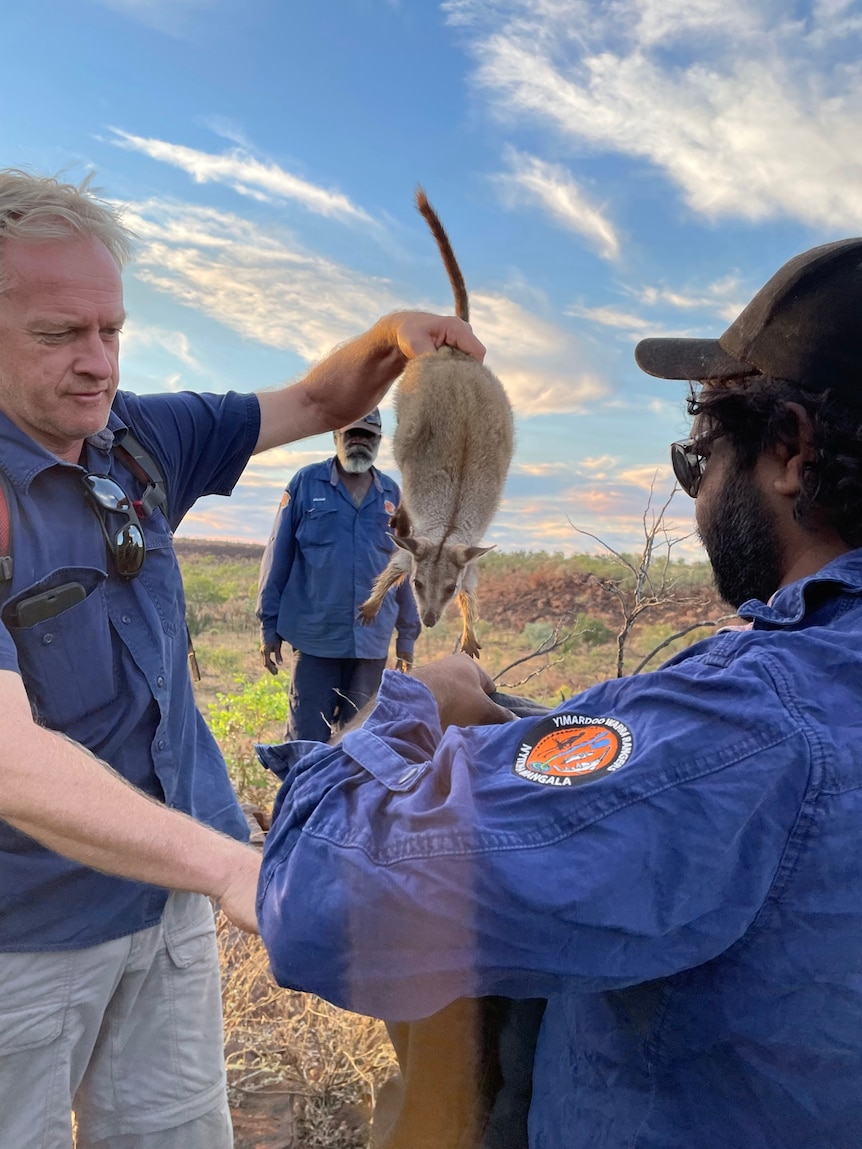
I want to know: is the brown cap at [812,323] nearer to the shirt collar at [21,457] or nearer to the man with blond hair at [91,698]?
the man with blond hair at [91,698]

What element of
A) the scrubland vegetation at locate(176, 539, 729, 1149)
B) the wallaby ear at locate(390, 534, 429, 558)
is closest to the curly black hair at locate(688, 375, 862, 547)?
the scrubland vegetation at locate(176, 539, 729, 1149)

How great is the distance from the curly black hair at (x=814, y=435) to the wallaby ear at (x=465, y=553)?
192 inches

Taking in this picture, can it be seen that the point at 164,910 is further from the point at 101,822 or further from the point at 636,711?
the point at 636,711

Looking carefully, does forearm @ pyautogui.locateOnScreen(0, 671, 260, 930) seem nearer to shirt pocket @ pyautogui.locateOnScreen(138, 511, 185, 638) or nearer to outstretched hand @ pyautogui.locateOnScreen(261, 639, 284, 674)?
shirt pocket @ pyautogui.locateOnScreen(138, 511, 185, 638)

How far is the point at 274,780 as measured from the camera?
7117 millimetres

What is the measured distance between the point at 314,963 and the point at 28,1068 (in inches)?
63.8

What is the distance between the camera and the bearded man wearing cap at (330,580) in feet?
23.0

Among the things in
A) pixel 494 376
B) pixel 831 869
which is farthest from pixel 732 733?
pixel 494 376

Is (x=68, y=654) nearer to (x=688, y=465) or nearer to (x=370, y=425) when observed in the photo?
(x=688, y=465)

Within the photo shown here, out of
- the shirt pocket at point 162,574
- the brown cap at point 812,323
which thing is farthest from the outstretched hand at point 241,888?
the brown cap at point 812,323

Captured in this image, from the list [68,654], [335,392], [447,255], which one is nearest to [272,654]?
[447,255]

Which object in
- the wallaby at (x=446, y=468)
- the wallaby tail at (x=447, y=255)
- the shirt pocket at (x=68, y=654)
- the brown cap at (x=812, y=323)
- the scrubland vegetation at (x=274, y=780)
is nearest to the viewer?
the brown cap at (x=812, y=323)

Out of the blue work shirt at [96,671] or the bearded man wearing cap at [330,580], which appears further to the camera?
the bearded man wearing cap at [330,580]

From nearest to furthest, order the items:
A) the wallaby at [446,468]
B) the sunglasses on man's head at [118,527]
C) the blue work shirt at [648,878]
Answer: the blue work shirt at [648,878] < the sunglasses on man's head at [118,527] < the wallaby at [446,468]
